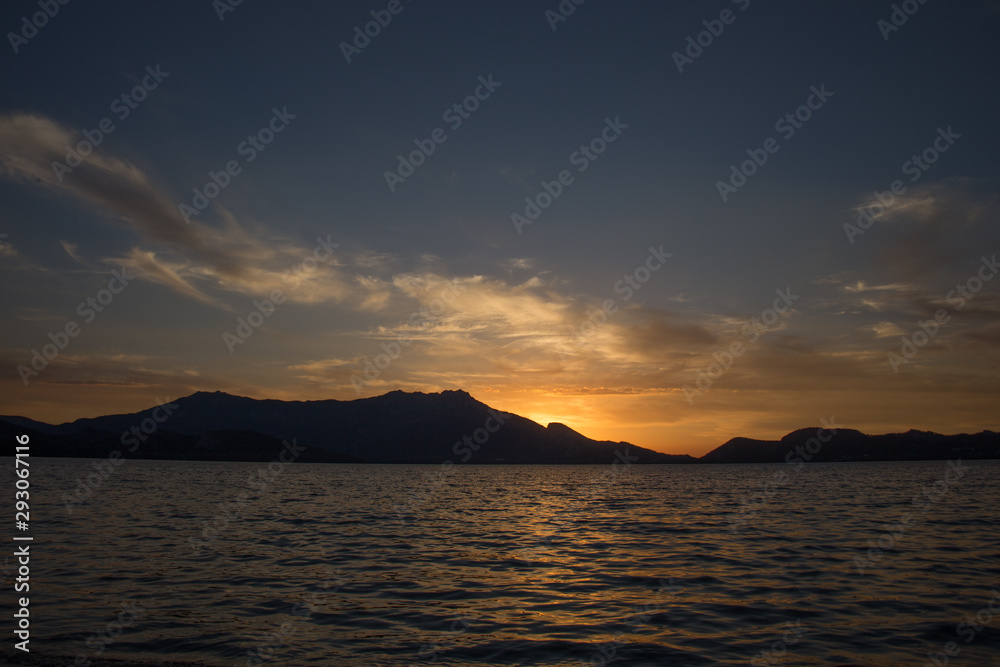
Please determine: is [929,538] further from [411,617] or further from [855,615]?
[411,617]

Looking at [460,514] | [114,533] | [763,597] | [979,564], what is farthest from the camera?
[460,514]

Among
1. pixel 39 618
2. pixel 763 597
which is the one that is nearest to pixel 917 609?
pixel 763 597

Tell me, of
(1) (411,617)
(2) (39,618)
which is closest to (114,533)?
(2) (39,618)

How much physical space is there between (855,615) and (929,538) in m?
20.4

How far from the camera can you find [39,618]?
53.4 feet

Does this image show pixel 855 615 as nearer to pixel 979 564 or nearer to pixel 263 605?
pixel 979 564

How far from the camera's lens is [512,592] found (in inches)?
821

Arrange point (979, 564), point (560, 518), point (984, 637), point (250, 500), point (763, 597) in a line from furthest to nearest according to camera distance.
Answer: point (250, 500), point (560, 518), point (979, 564), point (763, 597), point (984, 637)

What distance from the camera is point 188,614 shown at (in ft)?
56.6

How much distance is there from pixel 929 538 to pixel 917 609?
1840 centimetres

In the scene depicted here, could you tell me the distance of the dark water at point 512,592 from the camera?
14766mm

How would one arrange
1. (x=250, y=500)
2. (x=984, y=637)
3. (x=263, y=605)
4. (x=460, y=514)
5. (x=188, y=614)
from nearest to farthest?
1. (x=984, y=637)
2. (x=188, y=614)
3. (x=263, y=605)
4. (x=460, y=514)
5. (x=250, y=500)

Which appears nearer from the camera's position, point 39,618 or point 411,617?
point 39,618

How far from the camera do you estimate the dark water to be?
14.8 metres
